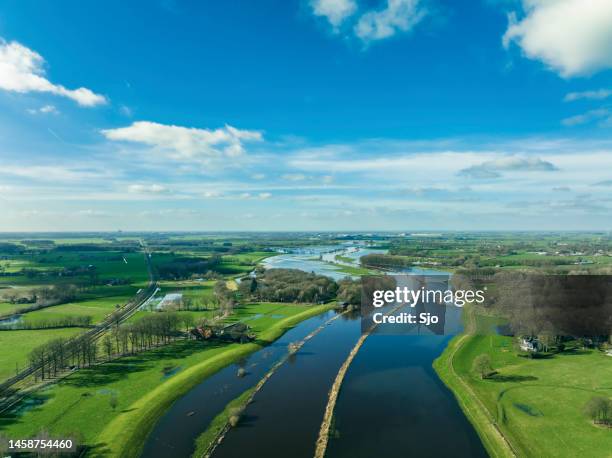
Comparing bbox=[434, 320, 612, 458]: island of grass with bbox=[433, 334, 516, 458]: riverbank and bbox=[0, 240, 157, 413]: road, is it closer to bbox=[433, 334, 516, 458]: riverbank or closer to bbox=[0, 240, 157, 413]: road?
bbox=[433, 334, 516, 458]: riverbank

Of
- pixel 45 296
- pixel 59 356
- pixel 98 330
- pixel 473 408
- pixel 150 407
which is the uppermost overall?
pixel 59 356

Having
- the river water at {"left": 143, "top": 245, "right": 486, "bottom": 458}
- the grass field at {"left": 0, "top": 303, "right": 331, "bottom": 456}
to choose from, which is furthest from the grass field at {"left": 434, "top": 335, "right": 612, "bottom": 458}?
the grass field at {"left": 0, "top": 303, "right": 331, "bottom": 456}

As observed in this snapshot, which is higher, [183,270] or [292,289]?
[292,289]

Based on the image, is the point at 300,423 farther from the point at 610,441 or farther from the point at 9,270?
the point at 9,270

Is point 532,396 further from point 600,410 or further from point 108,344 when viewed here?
point 108,344

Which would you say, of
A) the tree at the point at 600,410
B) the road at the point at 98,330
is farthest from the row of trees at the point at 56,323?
the tree at the point at 600,410

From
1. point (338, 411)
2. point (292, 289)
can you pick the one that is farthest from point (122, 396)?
point (292, 289)
